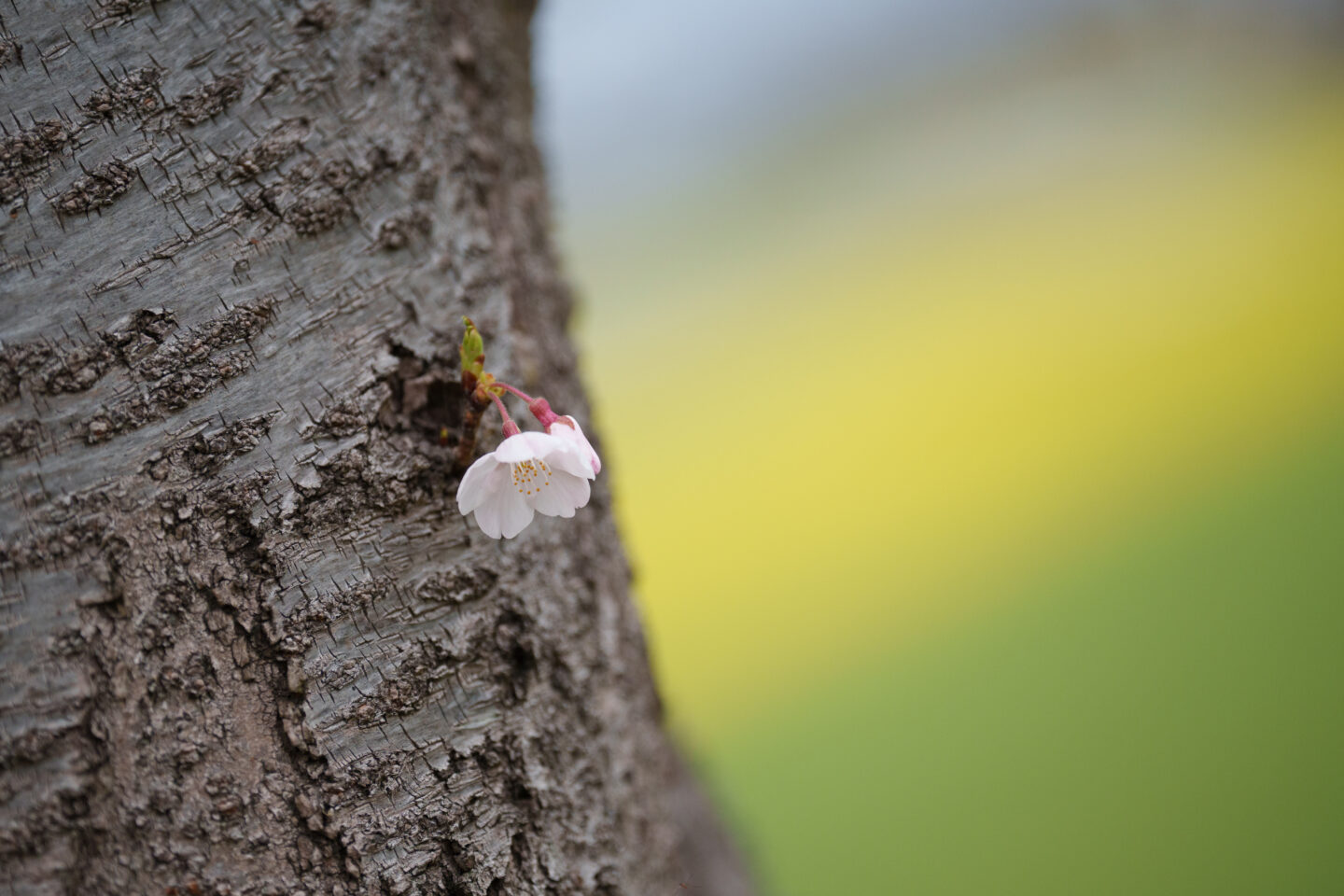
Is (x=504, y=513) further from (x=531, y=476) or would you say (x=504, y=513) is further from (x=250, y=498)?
(x=250, y=498)

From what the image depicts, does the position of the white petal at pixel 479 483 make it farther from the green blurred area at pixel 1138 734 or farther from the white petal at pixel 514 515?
the green blurred area at pixel 1138 734

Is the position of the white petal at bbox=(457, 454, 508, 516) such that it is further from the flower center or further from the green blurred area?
the green blurred area

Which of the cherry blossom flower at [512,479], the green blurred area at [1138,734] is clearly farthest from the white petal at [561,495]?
the green blurred area at [1138,734]

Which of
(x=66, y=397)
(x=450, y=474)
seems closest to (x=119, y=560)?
(x=66, y=397)

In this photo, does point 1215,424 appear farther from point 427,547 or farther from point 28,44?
point 28,44

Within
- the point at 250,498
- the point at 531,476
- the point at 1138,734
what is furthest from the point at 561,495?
the point at 1138,734
